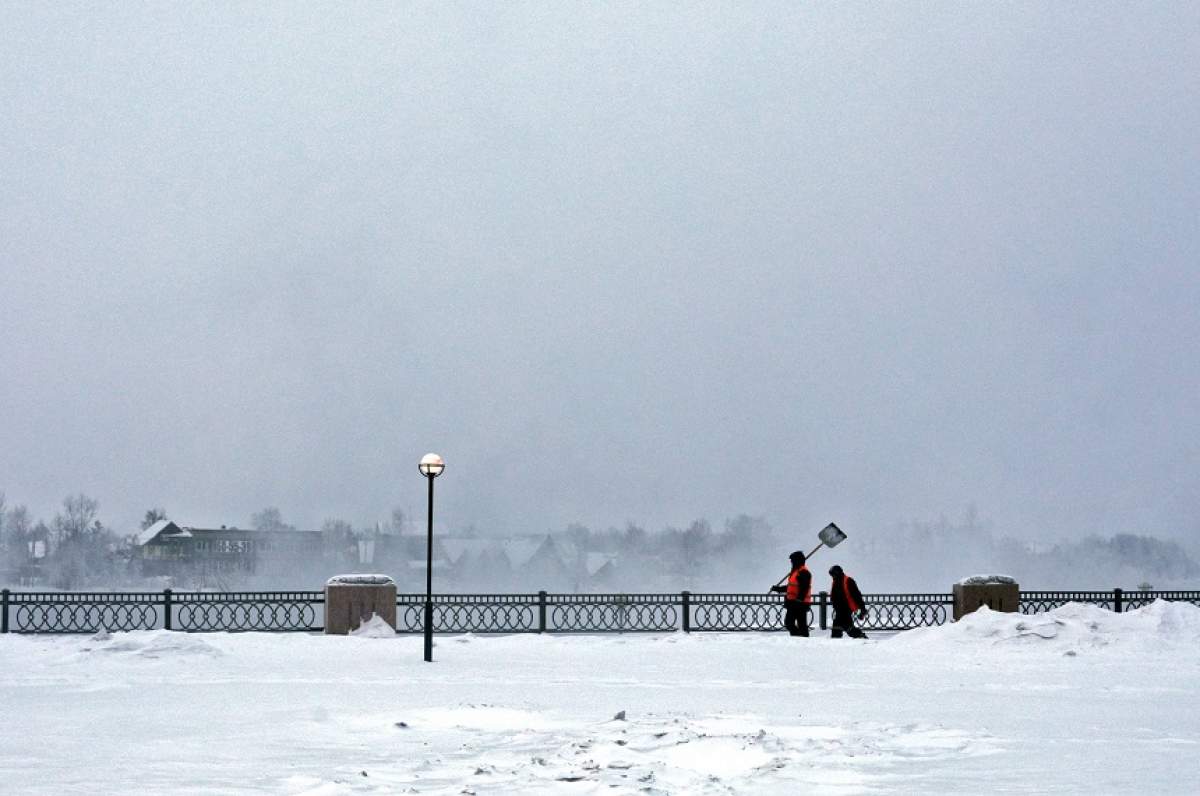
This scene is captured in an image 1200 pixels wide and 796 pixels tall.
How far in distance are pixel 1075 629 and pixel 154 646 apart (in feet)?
54.6

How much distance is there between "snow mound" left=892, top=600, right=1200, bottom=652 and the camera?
896 inches

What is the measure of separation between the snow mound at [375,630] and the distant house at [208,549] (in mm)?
102875

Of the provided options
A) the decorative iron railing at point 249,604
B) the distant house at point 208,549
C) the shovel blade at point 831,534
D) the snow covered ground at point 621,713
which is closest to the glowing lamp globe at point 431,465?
the snow covered ground at point 621,713

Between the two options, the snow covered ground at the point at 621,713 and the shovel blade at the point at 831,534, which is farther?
the shovel blade at the point at 831,534

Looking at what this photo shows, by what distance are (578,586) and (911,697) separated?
10649 cm

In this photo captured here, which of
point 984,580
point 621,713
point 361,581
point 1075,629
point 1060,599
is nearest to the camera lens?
point 621,713

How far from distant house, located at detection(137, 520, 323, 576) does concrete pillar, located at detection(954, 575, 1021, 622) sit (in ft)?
347

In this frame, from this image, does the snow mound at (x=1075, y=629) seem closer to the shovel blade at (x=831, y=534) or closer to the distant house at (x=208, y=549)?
the shovel blade at (x=831, y=534)

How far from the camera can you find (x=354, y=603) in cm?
2694

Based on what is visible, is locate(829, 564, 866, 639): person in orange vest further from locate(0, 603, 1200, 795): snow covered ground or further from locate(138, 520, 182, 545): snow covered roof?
locate(138, 520, 182, 545): snow covered roof

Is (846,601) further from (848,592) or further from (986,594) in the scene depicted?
(986,594)

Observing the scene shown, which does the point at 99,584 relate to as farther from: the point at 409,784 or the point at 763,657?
the point at 409,784

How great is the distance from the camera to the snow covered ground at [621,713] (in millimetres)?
10164

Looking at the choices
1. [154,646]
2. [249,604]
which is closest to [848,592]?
[154,646]
